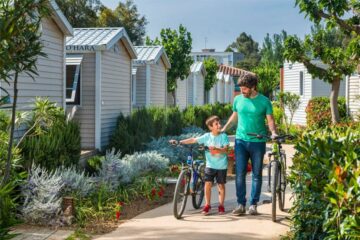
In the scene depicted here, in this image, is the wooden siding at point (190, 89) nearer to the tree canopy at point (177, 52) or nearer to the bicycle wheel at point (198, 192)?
the tree canopy at point (177, 52)

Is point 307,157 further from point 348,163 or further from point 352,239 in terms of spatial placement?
point 352,239

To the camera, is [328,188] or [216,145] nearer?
[328,188]

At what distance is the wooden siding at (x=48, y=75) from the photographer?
10.3 meters

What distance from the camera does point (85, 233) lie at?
22.3ft

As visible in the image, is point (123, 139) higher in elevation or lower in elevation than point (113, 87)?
lower

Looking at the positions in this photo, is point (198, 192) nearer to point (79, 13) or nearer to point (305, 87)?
point (305, 87)

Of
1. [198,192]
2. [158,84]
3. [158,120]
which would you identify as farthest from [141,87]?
[198,192]

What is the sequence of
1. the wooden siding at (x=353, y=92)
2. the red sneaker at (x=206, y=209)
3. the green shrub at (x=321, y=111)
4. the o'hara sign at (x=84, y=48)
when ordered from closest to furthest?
the red sneaker at (x=206, y=209)
the o'hara sign at (x=84, y=48)
the wooden siding at (x=353, y=92)
the green shrub at (x=321, y=111)

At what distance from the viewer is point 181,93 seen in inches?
1110

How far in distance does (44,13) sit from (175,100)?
21073 millimetres

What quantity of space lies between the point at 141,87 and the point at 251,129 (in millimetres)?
12610

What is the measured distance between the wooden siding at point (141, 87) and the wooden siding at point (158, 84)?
1.90 ft

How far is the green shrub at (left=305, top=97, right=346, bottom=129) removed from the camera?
21516 millimetres

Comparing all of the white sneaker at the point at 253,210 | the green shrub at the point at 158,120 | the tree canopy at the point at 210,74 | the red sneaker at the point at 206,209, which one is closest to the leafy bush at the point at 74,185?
the red sneaker at the point at 206,209
